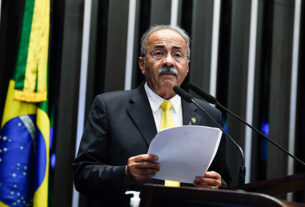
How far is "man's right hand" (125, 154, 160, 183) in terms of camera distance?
1682 mm

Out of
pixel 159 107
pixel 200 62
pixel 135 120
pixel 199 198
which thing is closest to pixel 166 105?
pixel 159 107

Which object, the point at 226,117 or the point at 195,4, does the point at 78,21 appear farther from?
the point at 226,117

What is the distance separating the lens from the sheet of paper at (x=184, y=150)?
62.7 inches

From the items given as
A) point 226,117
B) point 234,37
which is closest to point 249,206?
point 226,117

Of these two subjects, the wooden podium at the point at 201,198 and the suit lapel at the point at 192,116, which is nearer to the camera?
the wooden podium at the point at 201,198

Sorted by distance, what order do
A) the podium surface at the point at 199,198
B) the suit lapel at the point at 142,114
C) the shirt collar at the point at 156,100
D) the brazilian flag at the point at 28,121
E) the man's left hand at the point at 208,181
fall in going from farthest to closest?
the brazilian flag at the point at 28,121 → the shirt collar at the point at 156,100 → the suit lapel at the point at 142,114 → the man's left hand at the point at 208,181 → the podium surface at the point at 199,198

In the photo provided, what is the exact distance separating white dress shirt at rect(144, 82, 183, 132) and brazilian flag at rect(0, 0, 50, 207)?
63cm

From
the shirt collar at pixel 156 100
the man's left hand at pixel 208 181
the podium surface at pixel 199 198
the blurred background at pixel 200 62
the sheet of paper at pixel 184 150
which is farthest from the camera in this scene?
the blurred background at pixel 200 62

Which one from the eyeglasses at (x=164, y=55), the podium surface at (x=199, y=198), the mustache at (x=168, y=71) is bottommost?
the podium surface at (x=199, y=198)

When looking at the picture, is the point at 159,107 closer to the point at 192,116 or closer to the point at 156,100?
the point at 156,100

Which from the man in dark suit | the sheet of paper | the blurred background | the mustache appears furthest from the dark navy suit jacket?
the blurred background

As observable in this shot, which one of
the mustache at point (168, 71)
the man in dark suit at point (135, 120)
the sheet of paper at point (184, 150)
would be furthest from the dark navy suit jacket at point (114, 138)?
the sheet of paper at point (184, 150)

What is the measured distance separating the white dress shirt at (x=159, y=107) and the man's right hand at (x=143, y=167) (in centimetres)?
53

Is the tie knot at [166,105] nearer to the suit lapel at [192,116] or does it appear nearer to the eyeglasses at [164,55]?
the suit lapel at [192,116]
